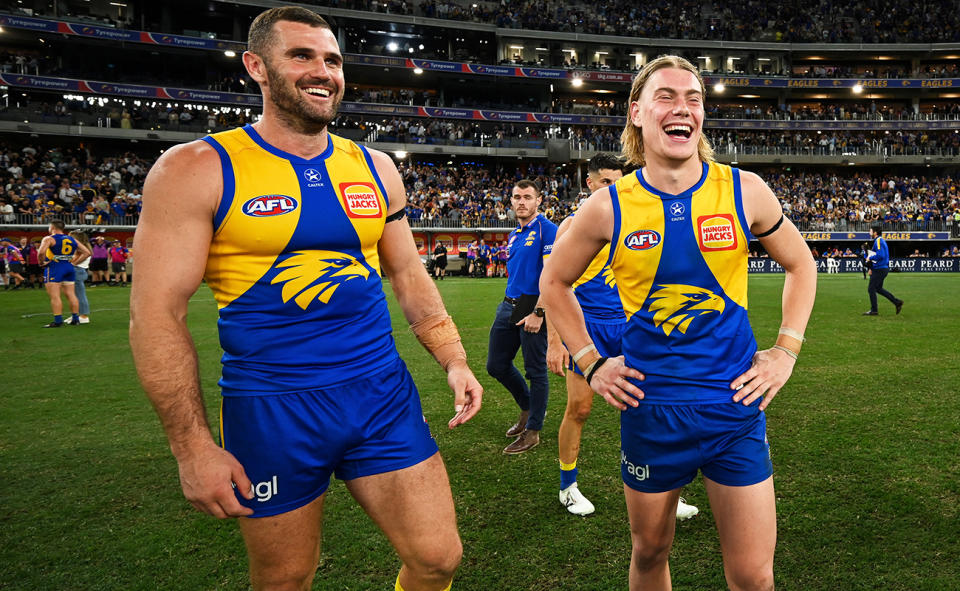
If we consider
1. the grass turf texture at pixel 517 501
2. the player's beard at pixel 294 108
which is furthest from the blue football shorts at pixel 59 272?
the player's beard at pixel 294 108

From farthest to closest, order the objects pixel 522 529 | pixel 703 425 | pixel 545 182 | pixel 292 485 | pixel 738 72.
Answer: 1. pixel 738 72
2. pixel 545 182
3. pixel 522 529
4. pixel 703 425
5. pixel 292 485

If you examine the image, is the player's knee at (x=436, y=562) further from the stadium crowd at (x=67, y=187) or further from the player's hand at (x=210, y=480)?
the stadium crowd at (x=67, y=187)

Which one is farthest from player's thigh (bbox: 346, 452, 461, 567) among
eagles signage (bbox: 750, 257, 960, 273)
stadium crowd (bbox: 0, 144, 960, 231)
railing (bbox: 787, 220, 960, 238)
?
railing (bbox: 787, 220, 960, 238)

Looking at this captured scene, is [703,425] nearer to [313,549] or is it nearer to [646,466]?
[646,466]

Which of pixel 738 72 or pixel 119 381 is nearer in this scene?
pixel 119 381

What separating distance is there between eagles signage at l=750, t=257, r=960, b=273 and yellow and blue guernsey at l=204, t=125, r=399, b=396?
35916mm

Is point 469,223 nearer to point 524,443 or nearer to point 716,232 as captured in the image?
point 524,443

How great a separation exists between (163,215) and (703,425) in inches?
81.0

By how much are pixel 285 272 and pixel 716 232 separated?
64.9 inches

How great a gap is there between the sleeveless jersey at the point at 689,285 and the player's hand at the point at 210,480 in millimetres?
1567

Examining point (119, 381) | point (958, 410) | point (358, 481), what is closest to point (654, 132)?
point (358, 481)

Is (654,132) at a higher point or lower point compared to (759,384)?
higher

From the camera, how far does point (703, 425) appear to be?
2.17 metres

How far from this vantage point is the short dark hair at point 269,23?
2092 mm
